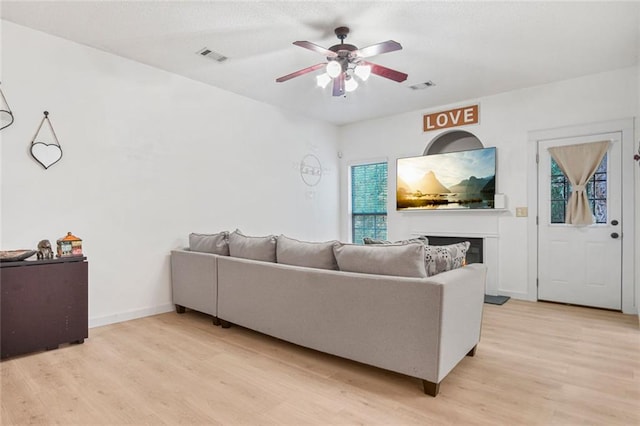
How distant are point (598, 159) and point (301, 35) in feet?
11.8

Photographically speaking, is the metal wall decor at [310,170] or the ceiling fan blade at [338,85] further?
the metal wall decor at [310,170]

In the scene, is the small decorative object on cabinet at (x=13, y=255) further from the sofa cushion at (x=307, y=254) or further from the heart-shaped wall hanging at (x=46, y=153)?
the sofa cushion at (x=307, y=254)

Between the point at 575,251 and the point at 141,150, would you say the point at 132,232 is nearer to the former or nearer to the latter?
the point at 141,150

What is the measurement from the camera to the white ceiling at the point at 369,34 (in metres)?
2.77

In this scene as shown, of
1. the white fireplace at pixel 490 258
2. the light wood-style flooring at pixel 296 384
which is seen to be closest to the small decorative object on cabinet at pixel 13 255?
the light wood-style flooring at pixel 296 384

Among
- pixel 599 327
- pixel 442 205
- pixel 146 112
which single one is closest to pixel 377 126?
pixel 442 205

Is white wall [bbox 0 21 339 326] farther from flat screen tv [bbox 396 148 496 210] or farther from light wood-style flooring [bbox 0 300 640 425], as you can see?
flat screen tv [bbox 396 148 496 210]

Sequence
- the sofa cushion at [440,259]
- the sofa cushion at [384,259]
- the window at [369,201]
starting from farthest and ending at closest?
the window at [369,201], the sofa cushion at [440,259], the sofa cushion at [384,259]

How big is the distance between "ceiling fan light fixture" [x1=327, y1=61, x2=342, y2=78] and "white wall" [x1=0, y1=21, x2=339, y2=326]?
175cm

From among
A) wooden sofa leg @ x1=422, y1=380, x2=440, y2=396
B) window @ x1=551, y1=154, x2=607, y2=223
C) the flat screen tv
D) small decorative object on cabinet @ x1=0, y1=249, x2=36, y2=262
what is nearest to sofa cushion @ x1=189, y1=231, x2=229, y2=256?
small decorative object on cabinet @ x1=0, y1=249, x2=36, y2=262

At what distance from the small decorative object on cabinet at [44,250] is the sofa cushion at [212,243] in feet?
4.22

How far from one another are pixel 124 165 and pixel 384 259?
292 cm

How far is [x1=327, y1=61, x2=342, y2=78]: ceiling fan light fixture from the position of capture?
9.39 feet

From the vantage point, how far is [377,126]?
598 cm
